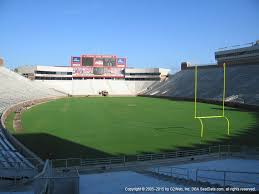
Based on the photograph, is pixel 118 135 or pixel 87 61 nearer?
pixel 118 135

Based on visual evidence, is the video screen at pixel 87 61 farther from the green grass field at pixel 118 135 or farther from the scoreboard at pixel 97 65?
the green grass field at pixel 118 135

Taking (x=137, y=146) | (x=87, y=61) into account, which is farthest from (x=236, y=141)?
(x=87, y=61)

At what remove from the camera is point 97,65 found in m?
85.3

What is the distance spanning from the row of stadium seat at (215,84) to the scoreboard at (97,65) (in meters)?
9.86

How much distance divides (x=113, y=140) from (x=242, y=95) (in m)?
34.6

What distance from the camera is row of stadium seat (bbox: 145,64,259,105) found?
52.7 meters

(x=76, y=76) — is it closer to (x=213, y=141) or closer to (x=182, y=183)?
(x=213, y=141)

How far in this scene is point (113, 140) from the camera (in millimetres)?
21328

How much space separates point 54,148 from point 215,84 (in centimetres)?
5001

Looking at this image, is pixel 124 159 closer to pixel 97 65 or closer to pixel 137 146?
pixel 137 146

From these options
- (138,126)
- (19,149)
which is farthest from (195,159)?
(138,126)

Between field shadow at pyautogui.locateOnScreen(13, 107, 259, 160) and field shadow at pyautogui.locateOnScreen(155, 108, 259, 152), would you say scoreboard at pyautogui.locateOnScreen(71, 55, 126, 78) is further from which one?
field shadow at pyautogui.locateOnScreen(155, 108, 259, 152)

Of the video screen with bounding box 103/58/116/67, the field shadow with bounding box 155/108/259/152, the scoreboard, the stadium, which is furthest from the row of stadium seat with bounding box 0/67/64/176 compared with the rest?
the video screen with bounding box 103/58/116/67

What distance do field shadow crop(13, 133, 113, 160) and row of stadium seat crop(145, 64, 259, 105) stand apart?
30778mm
